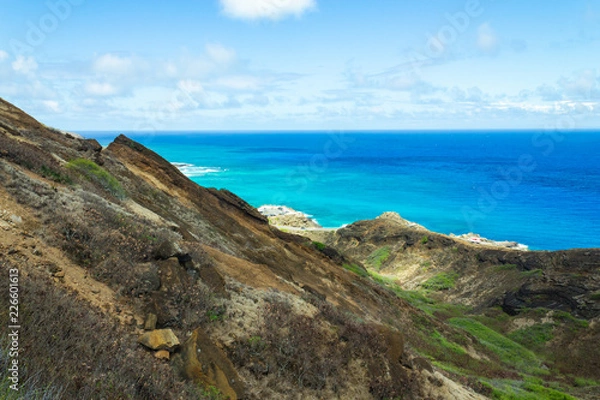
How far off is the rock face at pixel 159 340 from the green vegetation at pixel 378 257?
47139 mm

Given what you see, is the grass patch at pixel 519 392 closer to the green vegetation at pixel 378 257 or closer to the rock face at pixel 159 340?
the rock face at pixel 159 340

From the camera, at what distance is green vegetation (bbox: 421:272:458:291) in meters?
42.5

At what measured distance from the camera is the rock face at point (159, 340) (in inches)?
272

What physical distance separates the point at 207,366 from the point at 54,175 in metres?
10.6

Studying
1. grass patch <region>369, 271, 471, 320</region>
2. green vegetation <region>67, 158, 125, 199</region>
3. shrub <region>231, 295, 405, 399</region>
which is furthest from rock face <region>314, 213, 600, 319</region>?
green vegetation <region>67, 158, 125, 199</region>

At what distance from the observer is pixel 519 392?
50.2 feet

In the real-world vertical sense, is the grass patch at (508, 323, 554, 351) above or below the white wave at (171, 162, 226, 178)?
below

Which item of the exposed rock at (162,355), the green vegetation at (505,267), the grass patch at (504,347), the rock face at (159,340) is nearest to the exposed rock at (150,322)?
the rock face at (159,340)

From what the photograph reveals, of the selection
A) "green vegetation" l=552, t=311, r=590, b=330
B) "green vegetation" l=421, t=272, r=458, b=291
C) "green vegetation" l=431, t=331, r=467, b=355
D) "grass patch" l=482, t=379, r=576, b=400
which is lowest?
"grass patch" l=482, t=379, r=576, b=400

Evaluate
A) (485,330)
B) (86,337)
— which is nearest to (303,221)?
(485,330)

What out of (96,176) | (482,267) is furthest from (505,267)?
(96,176)

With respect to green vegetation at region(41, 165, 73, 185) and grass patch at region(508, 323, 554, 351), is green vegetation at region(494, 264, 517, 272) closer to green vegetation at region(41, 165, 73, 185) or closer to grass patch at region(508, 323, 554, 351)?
grass patch at region(508, 323, 554, 351)

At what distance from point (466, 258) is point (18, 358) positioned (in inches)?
1861

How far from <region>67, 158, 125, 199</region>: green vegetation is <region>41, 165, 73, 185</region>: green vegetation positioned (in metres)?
3.12
